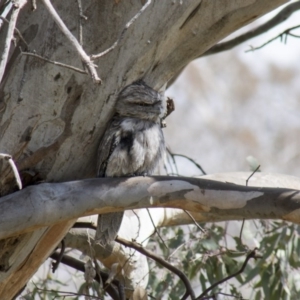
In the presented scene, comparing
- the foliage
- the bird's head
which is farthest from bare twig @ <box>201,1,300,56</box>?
the bird's head

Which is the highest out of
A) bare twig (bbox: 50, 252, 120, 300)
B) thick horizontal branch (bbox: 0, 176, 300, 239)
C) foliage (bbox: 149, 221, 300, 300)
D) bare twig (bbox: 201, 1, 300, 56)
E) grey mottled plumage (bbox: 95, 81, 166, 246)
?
bare twig (bbox: 201, 1, 300, 56)

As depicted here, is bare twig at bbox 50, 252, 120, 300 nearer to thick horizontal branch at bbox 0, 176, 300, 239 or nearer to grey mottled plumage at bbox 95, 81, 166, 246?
grey mottled plumage at bbox 95, 81, 166, 246

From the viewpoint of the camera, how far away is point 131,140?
2.46 m

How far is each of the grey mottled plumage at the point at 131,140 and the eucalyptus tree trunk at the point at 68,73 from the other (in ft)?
0.23

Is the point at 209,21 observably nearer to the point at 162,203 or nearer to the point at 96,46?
the point at 96,46

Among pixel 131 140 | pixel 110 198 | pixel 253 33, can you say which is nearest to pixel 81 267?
pixel 131 140

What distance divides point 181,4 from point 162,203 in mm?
643

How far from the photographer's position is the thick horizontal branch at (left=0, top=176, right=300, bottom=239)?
199cm

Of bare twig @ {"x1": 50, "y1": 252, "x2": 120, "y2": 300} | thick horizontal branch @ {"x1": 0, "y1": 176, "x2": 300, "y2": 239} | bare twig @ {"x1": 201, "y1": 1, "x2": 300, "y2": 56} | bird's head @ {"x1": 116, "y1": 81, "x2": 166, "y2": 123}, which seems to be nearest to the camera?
thick horizontal branch @ {"x1": 0, "y1": 176, "x2": 300, "y2": 239}

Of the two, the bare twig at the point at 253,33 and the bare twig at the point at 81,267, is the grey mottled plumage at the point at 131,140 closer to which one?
the bare twig at the point at 81,267

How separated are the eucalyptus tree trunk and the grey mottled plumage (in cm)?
7

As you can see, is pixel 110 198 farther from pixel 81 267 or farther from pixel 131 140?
pixel 81 267

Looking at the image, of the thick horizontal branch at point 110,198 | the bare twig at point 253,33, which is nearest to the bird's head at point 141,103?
the thick horizontal branch at point 110,198

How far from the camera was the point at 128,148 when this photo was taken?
247 cm
